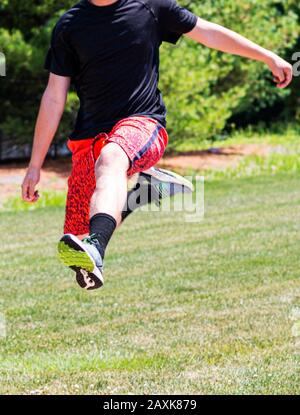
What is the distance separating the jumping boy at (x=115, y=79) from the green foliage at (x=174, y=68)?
27.0 ft

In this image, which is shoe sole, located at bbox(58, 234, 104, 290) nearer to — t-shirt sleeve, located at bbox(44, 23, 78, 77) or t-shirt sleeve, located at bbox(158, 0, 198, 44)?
t-shirt sleeve, located at bbox(44, 23, 78, 77)

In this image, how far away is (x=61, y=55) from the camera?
14.6 ft

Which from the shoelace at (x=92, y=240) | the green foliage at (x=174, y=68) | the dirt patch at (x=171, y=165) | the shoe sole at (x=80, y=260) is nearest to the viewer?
the shoe sole at (x=80, y=260)

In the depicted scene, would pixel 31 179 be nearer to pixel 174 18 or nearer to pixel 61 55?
pixel 61 55

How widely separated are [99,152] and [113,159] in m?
0.23

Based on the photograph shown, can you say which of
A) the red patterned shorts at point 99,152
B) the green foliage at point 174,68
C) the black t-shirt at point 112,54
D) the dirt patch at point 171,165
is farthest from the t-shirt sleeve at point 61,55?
the green foliage at point 174,68

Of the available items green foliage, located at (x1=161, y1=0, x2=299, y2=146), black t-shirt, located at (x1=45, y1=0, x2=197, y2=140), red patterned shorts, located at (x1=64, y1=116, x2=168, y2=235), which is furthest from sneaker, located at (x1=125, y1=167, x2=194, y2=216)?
green foliage, located at (x1=161, y1=0, x2=299, y2=146)

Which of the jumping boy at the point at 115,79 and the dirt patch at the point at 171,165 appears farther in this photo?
the dirt patch at the point at 171,165

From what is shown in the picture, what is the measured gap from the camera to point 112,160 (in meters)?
4.18

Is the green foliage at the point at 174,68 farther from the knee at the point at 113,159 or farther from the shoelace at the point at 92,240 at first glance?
the shoelace at the point at 92,240

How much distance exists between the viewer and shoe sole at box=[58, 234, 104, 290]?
3.82 meters

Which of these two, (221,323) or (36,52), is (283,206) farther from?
(221,323)

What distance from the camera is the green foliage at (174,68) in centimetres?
1313

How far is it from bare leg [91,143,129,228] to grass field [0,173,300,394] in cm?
84
